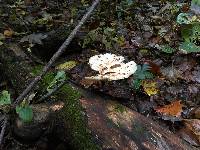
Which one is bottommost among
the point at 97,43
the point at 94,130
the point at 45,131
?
the point at 97,43

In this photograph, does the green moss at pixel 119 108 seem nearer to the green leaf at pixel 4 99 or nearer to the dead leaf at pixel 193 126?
the dead leaf at pixel 193 126

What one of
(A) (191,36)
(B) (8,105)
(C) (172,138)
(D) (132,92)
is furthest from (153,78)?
(B) (8,105)

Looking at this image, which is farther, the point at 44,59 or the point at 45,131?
the point at 44,59

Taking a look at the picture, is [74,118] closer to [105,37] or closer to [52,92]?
[52,92]

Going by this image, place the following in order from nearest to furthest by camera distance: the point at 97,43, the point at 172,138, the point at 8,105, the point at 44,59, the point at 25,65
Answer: the point at 172,138 → the point at 8,105 → the point at 25,65 → the point at 44,59 → the point at 97,43

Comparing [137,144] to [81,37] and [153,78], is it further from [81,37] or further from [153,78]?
[81,37]
